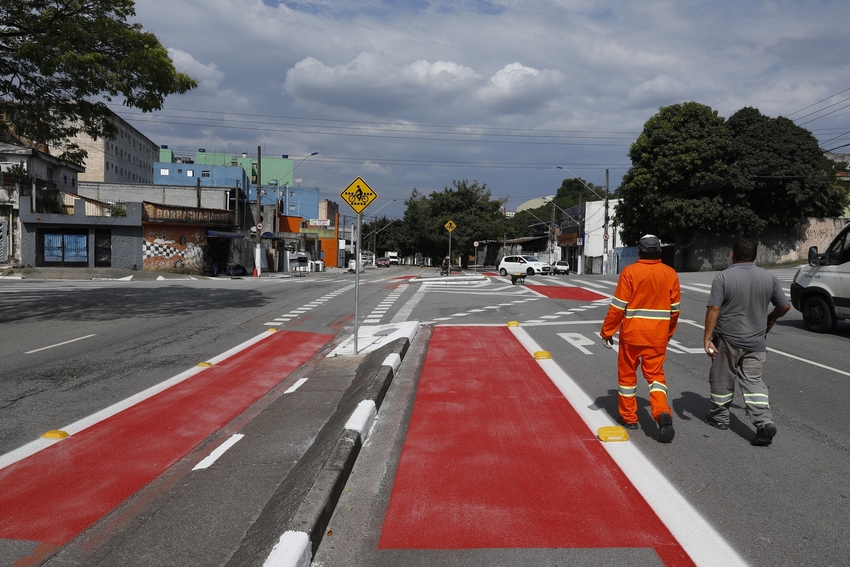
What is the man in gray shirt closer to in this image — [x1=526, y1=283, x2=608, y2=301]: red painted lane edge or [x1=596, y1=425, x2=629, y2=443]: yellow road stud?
[x1=596, y1=425, x2=629, y2=443]: yellow road stud

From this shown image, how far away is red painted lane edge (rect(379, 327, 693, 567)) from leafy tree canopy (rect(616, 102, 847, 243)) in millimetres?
38151

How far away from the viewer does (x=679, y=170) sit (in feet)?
139

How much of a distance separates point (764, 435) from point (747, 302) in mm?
1129

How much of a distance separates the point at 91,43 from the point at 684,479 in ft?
49.5

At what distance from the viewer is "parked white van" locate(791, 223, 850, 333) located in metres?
12.8

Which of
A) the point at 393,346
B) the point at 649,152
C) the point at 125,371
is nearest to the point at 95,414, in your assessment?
the point at 125,371

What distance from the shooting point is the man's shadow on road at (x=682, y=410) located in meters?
6.24

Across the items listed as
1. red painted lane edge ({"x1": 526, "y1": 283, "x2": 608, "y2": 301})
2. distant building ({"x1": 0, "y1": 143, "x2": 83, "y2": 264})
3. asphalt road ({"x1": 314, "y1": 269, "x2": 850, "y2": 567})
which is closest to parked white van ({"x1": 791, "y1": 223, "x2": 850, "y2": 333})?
asphalt road ({"x1": 314, "y1": 269, "x2": 850, "y2": 567})

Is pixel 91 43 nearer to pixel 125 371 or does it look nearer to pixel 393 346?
pixel 125 371

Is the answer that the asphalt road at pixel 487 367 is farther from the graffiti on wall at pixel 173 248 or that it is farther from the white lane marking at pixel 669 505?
the graffiti on wall at pixel 173 248

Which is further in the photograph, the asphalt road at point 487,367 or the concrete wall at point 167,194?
the concrete wall at point 167,194

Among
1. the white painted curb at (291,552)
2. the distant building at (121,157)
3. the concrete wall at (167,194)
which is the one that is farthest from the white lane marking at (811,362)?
the distant building at (121,157)

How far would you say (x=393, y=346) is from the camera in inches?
416

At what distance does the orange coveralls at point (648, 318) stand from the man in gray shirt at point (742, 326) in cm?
41
